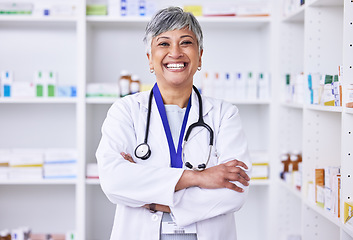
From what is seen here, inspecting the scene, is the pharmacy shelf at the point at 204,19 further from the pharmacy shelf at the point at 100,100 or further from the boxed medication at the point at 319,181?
the boxed medication at the point at 319,181

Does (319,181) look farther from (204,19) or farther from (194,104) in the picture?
(204,19)

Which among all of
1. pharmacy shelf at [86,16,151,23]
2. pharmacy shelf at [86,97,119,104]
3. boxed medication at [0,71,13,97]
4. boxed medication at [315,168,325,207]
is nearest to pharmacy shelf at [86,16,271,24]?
pharmacy shelf at [86,16,151,23]

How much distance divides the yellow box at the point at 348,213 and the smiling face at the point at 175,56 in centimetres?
84

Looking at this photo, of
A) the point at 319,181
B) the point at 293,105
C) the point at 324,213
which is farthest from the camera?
the point at 293,105

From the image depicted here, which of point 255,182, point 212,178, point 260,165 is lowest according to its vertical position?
point 255,182

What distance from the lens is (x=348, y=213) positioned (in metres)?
1.92

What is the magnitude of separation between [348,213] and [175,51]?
973 mm

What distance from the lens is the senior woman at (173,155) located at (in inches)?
64.9

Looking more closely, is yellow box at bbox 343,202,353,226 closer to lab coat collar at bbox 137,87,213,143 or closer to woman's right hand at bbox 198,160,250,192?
woman's right hand at bbox 198,160,250,192

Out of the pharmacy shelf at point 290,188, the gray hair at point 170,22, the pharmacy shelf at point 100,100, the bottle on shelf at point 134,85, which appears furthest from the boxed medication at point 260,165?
the gray hair at point 170,22

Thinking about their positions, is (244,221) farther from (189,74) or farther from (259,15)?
(189,74)

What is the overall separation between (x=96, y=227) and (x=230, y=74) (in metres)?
1.60

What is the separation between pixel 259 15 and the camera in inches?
129

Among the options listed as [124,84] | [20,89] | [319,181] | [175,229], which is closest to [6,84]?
[20,89]
